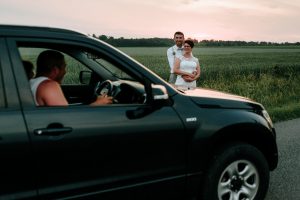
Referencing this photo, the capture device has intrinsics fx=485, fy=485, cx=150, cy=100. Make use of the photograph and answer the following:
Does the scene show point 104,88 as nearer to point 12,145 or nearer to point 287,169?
point 12,145

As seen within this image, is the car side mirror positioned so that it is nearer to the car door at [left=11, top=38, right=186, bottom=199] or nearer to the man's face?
the car door at [left=11, top=38, right=186, bottom=199]

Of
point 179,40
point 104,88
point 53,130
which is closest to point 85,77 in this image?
point 104,88

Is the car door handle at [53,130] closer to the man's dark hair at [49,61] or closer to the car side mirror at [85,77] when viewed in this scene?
the man's dark hair at [49,61]

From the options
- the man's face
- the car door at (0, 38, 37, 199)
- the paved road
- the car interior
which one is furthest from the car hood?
the man's face

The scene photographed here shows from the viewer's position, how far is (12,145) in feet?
9.91

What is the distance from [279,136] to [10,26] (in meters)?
5.61

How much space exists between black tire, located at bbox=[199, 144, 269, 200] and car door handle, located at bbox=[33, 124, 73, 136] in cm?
135

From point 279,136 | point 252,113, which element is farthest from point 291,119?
point 252,113

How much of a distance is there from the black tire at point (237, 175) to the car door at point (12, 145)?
1.55 m

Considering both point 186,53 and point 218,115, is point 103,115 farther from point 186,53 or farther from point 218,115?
point 186,53

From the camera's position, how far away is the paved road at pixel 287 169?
4941 mm

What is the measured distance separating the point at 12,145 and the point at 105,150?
0.67 m

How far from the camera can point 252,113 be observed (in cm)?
432

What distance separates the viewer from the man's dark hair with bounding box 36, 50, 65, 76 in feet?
12.1
